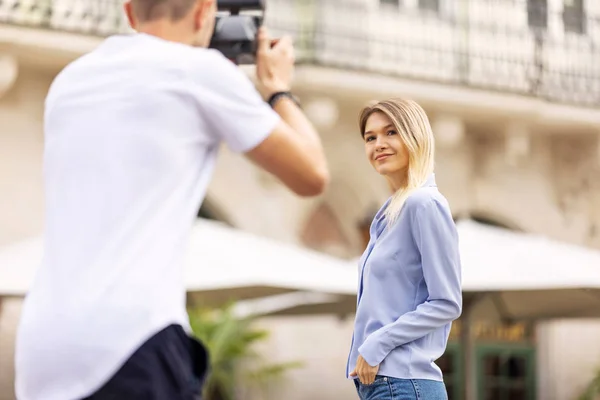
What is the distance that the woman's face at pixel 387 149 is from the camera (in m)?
3.66

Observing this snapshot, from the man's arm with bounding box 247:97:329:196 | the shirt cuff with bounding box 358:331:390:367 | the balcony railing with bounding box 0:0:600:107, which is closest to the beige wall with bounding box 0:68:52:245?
the balcony railing with bounding box 0:0:600:107

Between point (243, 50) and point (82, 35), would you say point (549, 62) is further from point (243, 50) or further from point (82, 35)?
point (243, 50)

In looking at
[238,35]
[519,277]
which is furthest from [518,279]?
[238,35]

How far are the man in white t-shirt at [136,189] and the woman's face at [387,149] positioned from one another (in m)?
1.26

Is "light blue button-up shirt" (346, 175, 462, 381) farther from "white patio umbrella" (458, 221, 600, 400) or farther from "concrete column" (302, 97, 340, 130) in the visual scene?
"concrete column" (302, 97, 340, 130)

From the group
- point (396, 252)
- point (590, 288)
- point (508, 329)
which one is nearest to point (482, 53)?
point (508, 329)

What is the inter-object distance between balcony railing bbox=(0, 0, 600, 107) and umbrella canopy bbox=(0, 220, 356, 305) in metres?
3.77

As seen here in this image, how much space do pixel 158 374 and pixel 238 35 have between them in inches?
30.8

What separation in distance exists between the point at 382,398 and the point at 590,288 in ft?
18.7

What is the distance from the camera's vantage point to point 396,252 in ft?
Answer: 11.8

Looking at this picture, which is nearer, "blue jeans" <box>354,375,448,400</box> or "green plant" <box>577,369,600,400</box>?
"blue jeans" <box>354,375,448,400</box>

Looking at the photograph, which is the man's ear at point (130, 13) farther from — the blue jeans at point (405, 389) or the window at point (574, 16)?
the window at point (574, 16)

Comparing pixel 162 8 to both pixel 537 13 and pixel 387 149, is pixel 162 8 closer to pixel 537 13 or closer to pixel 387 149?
pixel 387 149

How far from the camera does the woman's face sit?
366 cm
